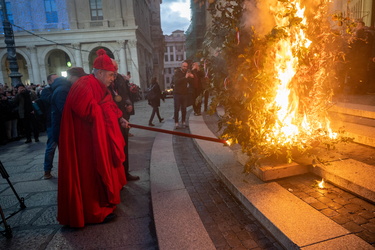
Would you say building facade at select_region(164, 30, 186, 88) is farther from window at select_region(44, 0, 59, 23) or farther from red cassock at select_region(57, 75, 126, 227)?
red cassock at select_region(57, 75, 126, 227)

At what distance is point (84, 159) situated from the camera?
2920 mm

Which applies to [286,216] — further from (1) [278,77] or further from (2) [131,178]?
(2) [131,178]

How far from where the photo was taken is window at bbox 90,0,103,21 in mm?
30219

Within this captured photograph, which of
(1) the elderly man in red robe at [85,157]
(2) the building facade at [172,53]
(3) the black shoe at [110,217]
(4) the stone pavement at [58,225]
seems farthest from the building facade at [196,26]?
(2) the building facade at [172,53]

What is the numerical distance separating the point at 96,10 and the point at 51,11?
212 inches

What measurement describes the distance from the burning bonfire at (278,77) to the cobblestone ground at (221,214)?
0.60 metres

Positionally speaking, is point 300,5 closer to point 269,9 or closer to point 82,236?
point 269,9

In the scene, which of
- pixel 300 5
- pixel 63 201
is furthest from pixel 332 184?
pixel 63 201

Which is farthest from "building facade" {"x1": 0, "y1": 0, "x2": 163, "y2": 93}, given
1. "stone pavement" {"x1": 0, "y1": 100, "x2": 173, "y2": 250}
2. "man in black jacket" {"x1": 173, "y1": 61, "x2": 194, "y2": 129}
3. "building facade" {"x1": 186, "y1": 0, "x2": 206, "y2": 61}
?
"stone pavement" {"x1": 0, "y1": 100, "x2": 173, "y2": 250}

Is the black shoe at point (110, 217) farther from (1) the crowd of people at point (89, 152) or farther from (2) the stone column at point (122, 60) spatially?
(2) the stone column at point (122, 60)

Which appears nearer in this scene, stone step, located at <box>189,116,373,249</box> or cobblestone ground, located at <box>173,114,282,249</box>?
stone step, located at <box>189,116,373,249</box>

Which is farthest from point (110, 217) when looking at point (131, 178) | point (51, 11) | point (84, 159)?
point (51, 11)

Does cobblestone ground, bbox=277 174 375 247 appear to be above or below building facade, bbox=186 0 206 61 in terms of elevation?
below

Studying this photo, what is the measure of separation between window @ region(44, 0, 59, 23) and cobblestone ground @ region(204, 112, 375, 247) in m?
34.4
